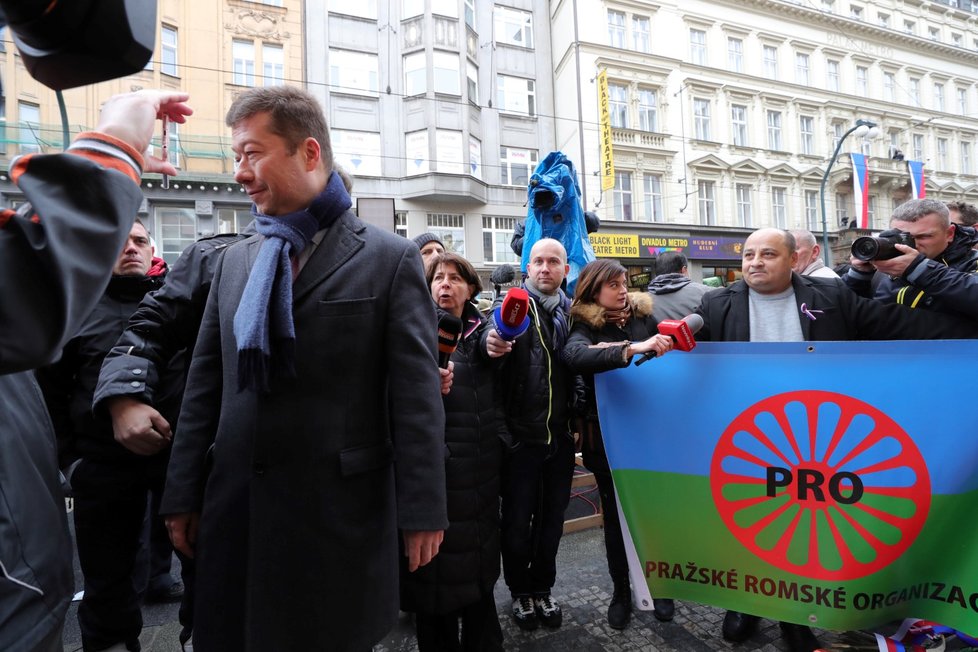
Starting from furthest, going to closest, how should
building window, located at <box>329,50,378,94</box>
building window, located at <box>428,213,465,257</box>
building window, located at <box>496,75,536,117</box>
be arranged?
building window, located at <box>496,75,536,117</box>, building window, located at <box>428,213,465,257</box>, building window, located at <box>329,50,378,94</box>

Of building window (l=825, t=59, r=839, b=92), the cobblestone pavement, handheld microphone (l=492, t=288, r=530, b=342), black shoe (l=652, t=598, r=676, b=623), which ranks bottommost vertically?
the cobblestone pavement

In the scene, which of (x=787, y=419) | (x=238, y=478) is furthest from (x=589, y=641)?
(x=238, y=478)

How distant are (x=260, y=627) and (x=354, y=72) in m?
22.0

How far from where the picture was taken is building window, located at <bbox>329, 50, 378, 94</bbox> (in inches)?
791

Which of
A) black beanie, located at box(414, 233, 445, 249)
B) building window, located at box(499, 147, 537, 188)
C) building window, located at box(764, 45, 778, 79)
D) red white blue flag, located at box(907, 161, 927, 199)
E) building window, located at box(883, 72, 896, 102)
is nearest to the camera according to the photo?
black beanie, located at box(414, 233, 445, 249)

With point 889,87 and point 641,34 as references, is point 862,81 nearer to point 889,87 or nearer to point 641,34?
point 889,87

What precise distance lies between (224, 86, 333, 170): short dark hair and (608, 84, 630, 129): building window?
22093mm

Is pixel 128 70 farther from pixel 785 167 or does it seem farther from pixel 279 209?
pixel 785 167

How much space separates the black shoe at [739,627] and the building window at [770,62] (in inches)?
1089

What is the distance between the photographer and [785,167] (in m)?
24.1

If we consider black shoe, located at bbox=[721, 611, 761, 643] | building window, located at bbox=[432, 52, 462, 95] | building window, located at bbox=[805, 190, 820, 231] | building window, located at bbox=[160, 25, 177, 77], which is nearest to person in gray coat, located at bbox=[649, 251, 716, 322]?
black shoe, located at bbox=[721, 611, 761, 643]

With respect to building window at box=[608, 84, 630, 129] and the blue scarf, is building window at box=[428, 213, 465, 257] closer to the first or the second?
building window at box=[608, 84, 630, 129]

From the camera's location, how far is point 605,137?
2067cm

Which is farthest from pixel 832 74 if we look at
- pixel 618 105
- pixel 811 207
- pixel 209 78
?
pixel 209 78
